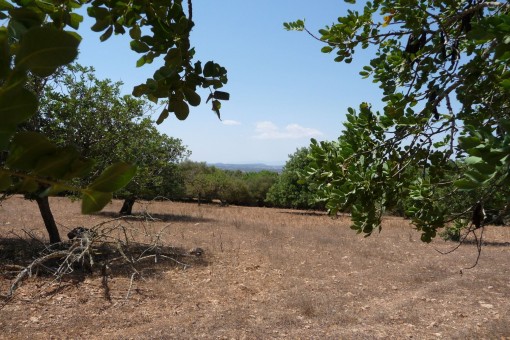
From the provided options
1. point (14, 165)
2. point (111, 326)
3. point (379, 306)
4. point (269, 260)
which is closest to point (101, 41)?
point (14, 165)

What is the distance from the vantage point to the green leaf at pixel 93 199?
496 millimetres

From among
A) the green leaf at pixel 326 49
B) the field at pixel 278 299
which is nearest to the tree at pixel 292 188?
the field at pixel 278 299

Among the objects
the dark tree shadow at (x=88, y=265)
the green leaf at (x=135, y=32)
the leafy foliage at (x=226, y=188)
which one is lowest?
the dark tree shadow at (x=88, y=265)

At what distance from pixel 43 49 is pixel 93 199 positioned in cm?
19

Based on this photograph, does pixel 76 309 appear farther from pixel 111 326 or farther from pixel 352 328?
pixel 352 328

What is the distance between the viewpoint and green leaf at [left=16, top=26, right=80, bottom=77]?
0.38 m

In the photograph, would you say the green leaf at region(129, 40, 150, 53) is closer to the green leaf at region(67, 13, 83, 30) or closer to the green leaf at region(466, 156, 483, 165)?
the green leaf at region(67, 13, 83, 30)

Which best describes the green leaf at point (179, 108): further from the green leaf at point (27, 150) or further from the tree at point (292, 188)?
the tree at point (292, 188)

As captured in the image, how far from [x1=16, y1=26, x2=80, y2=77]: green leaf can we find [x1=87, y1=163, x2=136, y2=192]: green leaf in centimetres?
13

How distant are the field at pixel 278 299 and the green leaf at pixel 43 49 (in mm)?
6337

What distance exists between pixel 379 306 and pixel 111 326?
193 inches

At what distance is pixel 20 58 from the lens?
382 mm

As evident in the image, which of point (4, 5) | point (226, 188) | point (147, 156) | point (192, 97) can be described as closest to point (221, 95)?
point (192, 97)

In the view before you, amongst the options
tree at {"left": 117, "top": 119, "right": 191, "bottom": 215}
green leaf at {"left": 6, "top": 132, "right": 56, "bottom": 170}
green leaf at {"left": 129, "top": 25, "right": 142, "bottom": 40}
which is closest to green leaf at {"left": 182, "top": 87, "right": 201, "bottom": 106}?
green leaf at {"left": 129, "top": 25, "right": 142, "bottom": 40}
